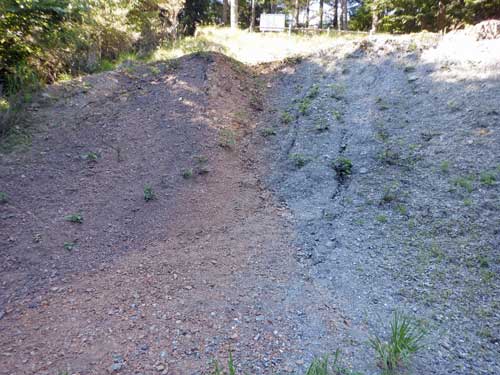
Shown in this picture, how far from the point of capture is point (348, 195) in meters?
4.16

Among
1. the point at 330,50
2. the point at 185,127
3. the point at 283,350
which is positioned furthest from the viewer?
the point at 330,50

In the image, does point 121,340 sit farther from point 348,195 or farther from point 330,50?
point 330,50

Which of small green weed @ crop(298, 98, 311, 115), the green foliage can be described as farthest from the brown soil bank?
the green foliage

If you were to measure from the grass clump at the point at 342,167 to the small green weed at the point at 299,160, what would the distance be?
0.43 metres

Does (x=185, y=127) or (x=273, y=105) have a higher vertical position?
(x=273, y=105)


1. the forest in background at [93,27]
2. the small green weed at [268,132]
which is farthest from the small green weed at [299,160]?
the forest in background at [93,27]

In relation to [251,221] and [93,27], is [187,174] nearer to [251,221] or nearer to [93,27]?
[251,221]

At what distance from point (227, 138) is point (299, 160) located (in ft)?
3.95

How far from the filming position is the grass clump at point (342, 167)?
448cm

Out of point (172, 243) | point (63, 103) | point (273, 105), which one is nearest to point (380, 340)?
point (172, 243)

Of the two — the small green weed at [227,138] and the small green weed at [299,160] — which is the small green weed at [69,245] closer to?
the small green weed at [227,138]

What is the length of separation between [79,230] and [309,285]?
252cm

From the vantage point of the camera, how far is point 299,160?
15.9ft

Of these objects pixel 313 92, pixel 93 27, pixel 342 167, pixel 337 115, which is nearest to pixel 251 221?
pixel 342 167
